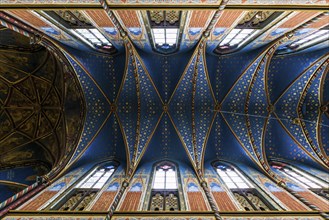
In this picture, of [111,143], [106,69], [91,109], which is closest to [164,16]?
[106,69]

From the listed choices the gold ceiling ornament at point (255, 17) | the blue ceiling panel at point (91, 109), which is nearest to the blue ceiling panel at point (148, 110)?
the blue ceiling panel at point (91, 109)

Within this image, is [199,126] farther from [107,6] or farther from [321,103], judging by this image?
[107,6]

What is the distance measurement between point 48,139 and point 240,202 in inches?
427

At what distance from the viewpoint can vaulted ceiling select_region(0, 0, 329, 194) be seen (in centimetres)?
1073

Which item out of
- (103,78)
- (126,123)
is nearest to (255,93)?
(126,123)

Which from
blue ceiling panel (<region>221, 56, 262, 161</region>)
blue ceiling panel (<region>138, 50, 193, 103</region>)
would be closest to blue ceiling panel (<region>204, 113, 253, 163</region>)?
blue ceiling panel (<region>221, 56, 262, 161</region>)

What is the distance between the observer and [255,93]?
12070 mm

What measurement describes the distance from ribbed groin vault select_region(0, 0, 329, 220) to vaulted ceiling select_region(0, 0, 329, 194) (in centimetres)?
6

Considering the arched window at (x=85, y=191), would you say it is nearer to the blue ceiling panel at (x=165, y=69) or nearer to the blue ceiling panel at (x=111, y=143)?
the blue ceiling panel at (x=111, y=143)

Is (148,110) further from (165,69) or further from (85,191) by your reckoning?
(85,191)

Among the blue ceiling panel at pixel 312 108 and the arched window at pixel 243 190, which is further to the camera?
the blue ceiling panel at pixel 312 108

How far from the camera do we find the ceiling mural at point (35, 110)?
38.2 feet

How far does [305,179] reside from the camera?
9570mm

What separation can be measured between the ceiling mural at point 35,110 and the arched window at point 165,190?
4.86m
